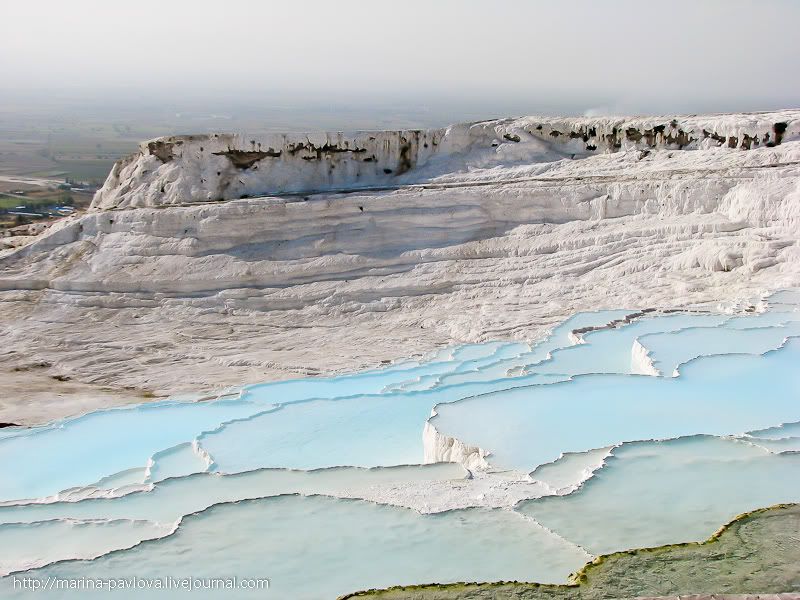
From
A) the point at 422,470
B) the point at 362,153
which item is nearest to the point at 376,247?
the point at 362,153

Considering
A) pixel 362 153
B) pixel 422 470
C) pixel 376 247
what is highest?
pixel 362 153

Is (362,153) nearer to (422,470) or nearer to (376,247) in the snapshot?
(376,247)

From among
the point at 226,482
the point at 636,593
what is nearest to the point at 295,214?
the point at 226,482

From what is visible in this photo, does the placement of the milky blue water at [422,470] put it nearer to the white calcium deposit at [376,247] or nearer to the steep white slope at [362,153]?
the white calcium deposit at [376,247]

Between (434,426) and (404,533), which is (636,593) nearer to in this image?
(404,533)

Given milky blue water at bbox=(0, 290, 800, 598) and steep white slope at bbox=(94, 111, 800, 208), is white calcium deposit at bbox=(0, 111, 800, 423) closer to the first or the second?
steep white slope at bbox=(94, 111, 800, 208)

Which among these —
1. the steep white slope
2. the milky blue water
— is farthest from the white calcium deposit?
the milky blue water
